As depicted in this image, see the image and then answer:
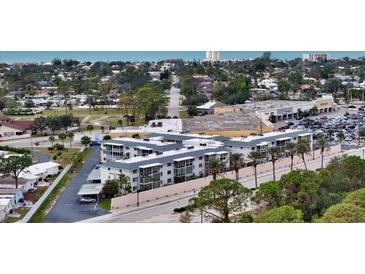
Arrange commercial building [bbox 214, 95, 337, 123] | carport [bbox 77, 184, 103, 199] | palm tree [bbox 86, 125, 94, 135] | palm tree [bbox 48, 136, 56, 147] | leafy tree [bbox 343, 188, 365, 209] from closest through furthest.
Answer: leafy tree [bbox 343, 188, 365, 209] → carport [bbox 77, 184, 103, 199] → palm tree [bbox 48, 136, 56, 147] → palm tree [bbox 86, 125, 94, 135] → commercial building [bbox 214, 95, 337, 123]

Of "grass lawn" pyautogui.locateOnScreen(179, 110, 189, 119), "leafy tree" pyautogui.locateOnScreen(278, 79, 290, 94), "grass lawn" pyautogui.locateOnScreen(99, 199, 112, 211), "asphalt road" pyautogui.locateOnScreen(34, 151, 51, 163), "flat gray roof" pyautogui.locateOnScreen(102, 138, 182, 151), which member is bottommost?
"grass lawn" pyautogui.locateOnScreen(99, 199, 112, 211)

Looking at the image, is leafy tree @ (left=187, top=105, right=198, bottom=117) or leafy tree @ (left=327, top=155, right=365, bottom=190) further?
leafy tree @ (left=187, top=105, right=198, bottom=117)

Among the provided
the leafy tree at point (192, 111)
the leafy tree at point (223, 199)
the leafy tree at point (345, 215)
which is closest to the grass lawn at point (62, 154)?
the leafy tree at point (223, 199)

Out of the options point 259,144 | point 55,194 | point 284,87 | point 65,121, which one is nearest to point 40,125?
point 65,121

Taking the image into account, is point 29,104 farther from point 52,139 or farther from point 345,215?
point 345,215

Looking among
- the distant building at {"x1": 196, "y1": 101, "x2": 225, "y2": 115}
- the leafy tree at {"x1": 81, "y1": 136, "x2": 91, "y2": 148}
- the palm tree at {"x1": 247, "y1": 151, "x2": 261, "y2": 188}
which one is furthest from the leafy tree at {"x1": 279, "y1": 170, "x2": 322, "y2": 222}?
the distant building at {"x1": 196, "y1": 101, "x2": 225, "y2": 115}

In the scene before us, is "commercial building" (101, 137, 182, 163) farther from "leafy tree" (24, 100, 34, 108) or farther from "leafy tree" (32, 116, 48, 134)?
"leafy tree" (24, 100, 34, 108)

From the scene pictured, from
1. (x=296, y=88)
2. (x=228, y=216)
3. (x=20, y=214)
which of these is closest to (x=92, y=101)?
(x=296, y=88)
